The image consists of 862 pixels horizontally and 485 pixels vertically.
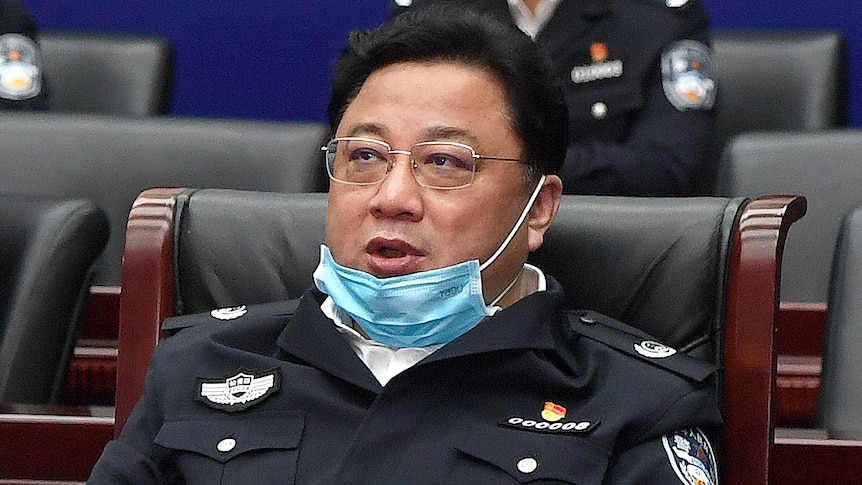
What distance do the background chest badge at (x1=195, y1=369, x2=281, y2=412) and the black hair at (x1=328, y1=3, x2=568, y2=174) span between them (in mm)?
318

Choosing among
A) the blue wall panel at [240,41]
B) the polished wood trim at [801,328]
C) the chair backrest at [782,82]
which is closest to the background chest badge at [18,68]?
the blue wall panel at [240,41]

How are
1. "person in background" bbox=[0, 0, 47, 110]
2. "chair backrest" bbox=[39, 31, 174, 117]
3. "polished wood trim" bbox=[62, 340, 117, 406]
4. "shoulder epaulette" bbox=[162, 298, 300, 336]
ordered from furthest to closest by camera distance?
"chair backrest" bbox=[39, 31, 174, 117] → "person in background" bbox=[0, 0, 47, 110] → "polished wood trim" bbox=[62, 340, 117, 406] → "shoulder epaulette" bbox=[162, 298, 300, 336]

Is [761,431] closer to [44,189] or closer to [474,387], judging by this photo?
[474,387]

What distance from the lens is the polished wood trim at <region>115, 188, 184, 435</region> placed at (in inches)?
62.0

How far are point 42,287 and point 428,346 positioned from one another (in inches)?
21.7

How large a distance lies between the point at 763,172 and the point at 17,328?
109 centimetres

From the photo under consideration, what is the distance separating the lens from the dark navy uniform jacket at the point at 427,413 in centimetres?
138

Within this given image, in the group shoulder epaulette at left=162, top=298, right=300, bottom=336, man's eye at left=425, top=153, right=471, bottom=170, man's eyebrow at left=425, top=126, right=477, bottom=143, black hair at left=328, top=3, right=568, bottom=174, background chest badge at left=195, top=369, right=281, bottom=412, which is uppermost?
black hair at left=328, top=3, right=568, bottom=174

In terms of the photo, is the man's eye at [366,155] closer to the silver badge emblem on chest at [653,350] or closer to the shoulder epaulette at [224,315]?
the shoulder epaulette at [224,315]

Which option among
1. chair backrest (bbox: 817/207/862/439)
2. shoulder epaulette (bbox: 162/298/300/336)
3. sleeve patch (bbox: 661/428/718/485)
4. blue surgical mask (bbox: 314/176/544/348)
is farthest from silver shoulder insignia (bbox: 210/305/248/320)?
chair backrest (bbox: 817/207/862/439)

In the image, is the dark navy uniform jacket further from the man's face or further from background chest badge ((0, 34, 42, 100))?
background chest badge ((0, 34, 42, 100))

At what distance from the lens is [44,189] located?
7.37 feet

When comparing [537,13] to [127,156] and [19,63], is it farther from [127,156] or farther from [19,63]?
[19,63]

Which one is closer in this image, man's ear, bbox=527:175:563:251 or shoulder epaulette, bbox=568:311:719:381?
shoulder epaulette, bbox=568:311:719:381
